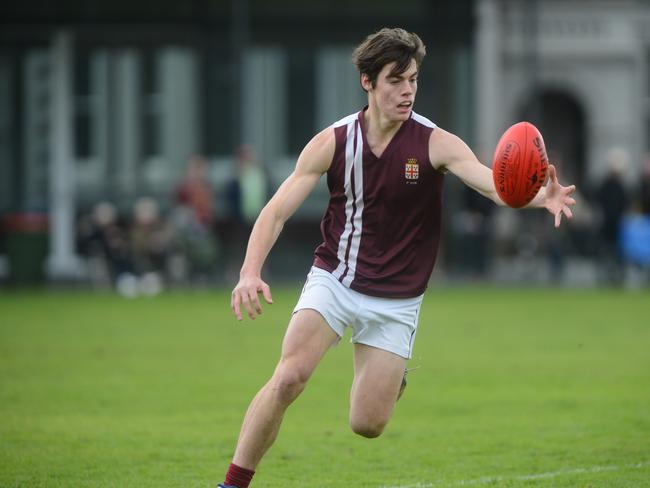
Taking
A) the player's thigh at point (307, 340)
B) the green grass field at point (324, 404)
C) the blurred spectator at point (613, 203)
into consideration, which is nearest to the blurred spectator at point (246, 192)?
the green grass field at point (324, 404)

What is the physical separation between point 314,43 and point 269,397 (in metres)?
21.6

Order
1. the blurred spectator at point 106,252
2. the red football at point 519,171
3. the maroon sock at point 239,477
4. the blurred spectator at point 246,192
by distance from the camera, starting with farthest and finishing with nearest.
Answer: the blurred spectator at point 106,252 < the blurred spectator at point 246,192 < the red football at point 519,171 < the maroon sock at point 239,477

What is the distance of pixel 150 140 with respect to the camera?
1129 inches

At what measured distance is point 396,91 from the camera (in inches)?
279

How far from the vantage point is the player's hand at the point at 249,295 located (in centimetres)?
664

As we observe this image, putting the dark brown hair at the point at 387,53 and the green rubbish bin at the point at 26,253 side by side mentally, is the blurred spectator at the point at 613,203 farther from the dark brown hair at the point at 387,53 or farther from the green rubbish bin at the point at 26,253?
the dark brown hair at the point at 387,53

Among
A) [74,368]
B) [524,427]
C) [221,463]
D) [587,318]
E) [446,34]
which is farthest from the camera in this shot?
[446,34]

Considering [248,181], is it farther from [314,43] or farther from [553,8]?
[553,8]

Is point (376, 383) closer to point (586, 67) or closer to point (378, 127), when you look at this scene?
point (378, 127)

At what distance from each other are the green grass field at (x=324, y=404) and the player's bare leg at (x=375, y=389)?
0.69m

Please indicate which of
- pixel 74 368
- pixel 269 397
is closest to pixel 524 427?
pixel 269 397

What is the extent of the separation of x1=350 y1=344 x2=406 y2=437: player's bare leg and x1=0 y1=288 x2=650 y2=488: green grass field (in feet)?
2.26

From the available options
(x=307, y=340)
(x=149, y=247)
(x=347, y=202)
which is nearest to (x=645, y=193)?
(x=149, y=247)

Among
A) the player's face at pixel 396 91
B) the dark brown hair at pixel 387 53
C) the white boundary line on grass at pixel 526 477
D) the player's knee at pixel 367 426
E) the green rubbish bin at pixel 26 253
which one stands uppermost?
the dark brown hair at pixel 387 53
